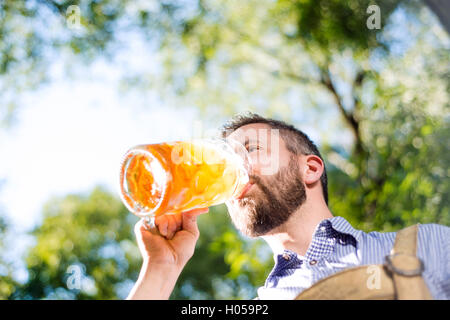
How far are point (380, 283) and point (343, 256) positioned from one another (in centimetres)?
21

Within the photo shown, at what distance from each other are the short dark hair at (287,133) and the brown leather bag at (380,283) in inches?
19.2

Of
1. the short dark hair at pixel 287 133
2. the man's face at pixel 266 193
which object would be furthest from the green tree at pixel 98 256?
the man's face at pixel 266 193

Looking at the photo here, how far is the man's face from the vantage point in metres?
1.18

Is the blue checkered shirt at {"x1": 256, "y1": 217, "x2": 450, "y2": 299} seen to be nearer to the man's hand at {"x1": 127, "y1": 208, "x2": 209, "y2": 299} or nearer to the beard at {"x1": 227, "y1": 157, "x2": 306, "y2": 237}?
the beard at {"x1": 227, "y1": 157, "x2": 306, "y2": 237}

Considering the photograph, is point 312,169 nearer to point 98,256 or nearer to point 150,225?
point 150,225

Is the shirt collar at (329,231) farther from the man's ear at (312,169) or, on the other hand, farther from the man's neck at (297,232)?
the man's ear at (312,169)

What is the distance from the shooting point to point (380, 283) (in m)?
0.84

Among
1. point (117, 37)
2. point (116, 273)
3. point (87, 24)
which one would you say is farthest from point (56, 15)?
point (116, 273)

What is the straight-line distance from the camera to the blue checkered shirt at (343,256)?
93 centimetres

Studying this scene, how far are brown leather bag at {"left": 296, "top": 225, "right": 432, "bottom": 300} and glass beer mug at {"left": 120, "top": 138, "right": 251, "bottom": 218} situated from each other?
0.32 meters

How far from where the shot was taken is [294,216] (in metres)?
1.21

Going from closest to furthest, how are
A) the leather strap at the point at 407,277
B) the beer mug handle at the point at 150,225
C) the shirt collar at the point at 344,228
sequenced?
the leather strap at the point at 407,277 → the shirt collar at the point at 344,228 → the beer mug handle at the point at 150,225
